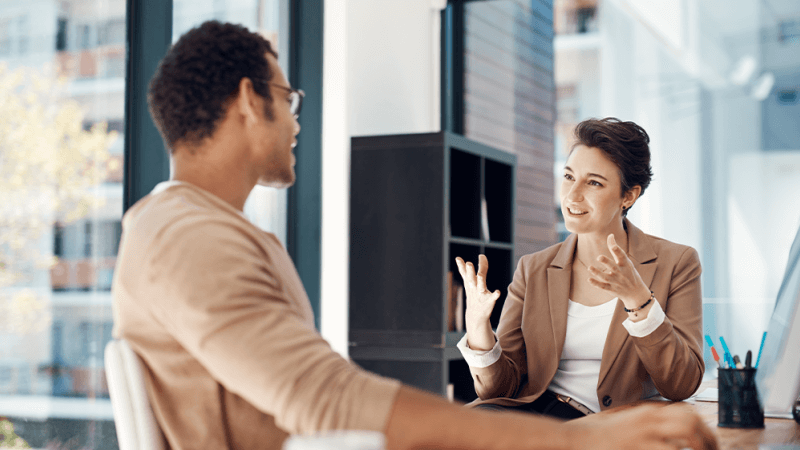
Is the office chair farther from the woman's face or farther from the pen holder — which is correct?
the woman's face

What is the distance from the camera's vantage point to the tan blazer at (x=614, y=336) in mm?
1716

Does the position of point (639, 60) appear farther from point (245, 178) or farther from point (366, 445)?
point (366, 445)

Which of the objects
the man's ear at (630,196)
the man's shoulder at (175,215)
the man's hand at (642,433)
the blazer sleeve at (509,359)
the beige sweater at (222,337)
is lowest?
the blazer sleeve at (509,359)

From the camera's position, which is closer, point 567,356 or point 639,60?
point 567,356

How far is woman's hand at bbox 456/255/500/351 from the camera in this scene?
174 centimetres

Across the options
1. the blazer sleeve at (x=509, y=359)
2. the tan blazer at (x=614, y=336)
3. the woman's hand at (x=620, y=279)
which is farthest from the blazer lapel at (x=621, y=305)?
the woman's hand at (x=620, y=279)

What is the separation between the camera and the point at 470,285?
1.78 m

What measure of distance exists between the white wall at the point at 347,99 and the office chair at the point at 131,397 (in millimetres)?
2933

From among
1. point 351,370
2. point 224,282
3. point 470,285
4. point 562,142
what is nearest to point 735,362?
point 470,285

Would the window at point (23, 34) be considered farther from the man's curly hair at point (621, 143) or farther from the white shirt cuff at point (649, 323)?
the white shirt cuff at point (649, 323)

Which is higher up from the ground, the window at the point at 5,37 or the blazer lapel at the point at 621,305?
the window at the point at 5,37

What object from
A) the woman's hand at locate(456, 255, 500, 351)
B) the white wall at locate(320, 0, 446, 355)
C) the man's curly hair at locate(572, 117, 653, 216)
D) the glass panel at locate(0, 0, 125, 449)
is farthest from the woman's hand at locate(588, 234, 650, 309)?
the white wall at locate(320, 0, 446, 355)

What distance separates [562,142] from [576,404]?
2.75 metres

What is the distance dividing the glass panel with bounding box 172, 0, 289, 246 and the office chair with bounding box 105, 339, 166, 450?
8.42 feet
